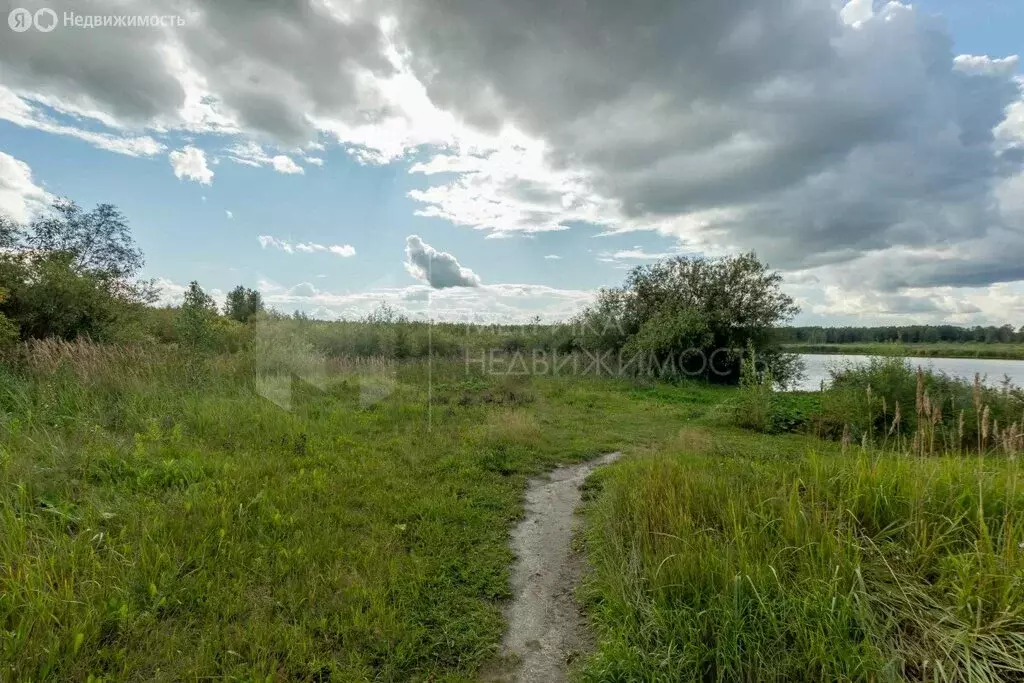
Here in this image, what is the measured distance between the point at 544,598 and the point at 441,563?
866mm

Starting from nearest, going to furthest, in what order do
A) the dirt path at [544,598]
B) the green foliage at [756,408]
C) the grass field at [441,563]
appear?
the grass field at [441,563]
the dirt path at [544,598]
the green foliage at [756,408]

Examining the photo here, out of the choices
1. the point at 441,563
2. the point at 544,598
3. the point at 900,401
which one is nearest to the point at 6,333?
the point at 441,563

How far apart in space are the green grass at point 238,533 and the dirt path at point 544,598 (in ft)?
0.45

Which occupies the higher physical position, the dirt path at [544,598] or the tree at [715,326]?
the tree at [715,326]

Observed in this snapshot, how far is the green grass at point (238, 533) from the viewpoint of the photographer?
8.27 feet

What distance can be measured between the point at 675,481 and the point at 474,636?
7.07 ft

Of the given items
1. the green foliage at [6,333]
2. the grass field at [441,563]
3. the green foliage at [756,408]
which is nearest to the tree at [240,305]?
the green foliage at [6,333]

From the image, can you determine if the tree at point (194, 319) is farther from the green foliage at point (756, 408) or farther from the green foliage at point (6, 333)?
the green foliage at point (756, 408)

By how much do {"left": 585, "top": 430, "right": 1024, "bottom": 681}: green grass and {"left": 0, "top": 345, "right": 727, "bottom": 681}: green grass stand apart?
104 centimetres

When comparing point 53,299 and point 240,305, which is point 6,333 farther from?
point 240,305

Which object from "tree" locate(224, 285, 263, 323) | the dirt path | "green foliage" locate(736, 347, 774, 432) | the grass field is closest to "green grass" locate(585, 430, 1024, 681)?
the grass field

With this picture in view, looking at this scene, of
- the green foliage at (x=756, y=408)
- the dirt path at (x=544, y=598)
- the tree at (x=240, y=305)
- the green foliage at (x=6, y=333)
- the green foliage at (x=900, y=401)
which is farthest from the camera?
the tree at (x=240, y=305)

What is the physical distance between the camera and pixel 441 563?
3.59m

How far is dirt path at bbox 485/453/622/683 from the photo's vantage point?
2641 millimetres
